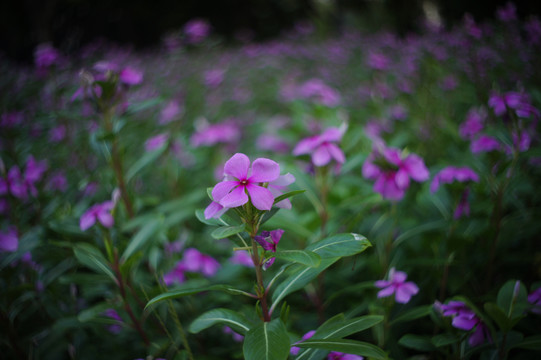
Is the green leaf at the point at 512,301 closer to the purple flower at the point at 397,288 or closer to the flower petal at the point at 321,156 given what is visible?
the purple flower at the point at 397,288

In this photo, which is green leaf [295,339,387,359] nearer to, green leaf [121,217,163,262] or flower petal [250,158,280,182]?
flower petal [250,158,280,182]

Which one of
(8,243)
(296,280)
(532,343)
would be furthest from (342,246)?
(8,243)

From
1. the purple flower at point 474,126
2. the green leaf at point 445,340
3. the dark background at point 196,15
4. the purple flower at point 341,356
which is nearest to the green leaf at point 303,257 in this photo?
the purple flower at point 341,356

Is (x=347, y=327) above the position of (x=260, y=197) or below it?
below

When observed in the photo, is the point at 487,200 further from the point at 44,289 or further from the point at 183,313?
the point at 44,289

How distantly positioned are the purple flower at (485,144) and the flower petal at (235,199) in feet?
3.67

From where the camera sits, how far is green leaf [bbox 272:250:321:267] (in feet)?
2.23

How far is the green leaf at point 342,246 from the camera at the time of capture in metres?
0.72

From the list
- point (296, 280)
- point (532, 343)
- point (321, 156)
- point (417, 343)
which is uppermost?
point (321, 156)

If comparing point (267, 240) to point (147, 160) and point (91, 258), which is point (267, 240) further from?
point (147, 160)

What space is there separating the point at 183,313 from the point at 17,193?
38.5 inches

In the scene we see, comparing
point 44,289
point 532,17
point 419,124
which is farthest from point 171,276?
point 532,17

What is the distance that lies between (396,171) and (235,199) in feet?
2.75

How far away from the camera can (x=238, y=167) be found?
2.43 ft
